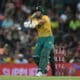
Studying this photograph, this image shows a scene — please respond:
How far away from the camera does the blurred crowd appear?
62.0ft

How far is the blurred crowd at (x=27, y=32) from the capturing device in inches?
744

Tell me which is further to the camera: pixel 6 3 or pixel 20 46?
pixel 6 3

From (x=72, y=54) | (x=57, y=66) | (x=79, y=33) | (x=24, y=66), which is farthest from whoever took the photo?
(x=79, y=33)

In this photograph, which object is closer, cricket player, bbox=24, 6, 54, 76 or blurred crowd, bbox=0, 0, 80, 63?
cricket player, bbox=24, 6, 54, 76

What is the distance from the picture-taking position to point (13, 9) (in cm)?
2117

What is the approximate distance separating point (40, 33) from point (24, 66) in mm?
3625

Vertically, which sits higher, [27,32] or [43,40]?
[43,40]

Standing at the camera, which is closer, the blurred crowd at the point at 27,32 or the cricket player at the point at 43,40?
the cricket player at the point at 43,40

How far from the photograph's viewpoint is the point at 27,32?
2020 cm

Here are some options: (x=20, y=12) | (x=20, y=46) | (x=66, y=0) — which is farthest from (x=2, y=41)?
(x=66, y=0)

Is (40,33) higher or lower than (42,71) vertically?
higher

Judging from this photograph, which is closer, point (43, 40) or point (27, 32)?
point (43, 40)

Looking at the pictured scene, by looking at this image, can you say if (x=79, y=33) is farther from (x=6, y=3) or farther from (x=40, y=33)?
(x=40, y=33)

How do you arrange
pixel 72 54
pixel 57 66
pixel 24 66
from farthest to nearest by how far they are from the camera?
pixel 72 54 < pixel 24 66 < pixel 57 66
